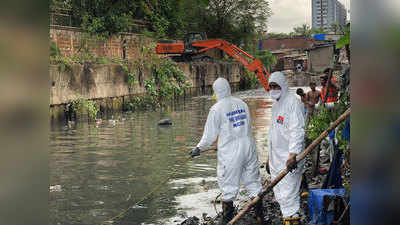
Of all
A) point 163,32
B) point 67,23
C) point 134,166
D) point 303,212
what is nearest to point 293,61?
point 163,32

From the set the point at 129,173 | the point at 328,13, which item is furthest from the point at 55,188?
the point at 328,13

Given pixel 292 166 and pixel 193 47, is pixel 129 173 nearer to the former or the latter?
pixel 292 166

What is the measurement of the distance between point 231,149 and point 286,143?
0.69 metres

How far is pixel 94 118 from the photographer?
22.8 meters

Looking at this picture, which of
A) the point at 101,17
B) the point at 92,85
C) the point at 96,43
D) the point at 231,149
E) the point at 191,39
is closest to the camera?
the point at 231,149

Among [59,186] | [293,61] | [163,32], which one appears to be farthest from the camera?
[293,61]

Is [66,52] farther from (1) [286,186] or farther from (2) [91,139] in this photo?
(1) [286,186]

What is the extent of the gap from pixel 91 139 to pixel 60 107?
482cm

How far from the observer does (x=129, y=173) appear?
11.4 meters

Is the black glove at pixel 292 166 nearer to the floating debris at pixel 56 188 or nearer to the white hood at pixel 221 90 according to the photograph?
the white hood at pixel 221 90

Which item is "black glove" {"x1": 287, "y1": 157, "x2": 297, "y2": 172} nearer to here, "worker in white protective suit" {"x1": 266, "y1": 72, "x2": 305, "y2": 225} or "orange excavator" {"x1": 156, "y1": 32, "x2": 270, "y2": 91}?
"worker in white protective suit" {"x1": 266, "y1": 72, "x2": 305, "y2": 225}

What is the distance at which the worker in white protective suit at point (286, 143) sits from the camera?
6.12 m

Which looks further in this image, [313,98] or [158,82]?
[158,82]

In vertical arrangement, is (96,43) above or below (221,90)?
above
